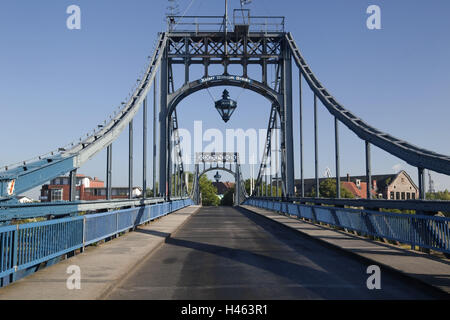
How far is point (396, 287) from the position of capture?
7246mm

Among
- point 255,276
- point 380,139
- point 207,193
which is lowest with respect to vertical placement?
point 207,193

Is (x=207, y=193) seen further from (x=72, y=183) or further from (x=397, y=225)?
(x=397, y=225)

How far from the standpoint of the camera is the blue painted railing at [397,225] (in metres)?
9.56

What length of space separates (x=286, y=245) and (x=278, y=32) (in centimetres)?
2181

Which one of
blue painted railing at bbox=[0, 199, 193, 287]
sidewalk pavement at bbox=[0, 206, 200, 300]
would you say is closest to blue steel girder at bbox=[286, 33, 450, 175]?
sidewalk pavement at bbox=[0, 206, 200, 300]

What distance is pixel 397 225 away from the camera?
11.5 meters

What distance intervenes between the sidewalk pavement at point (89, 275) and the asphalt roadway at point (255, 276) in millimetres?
221

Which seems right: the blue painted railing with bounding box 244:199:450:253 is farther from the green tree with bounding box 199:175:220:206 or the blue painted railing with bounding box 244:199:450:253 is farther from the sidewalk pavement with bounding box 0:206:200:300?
the green tree with bounding box 199:175:220:206

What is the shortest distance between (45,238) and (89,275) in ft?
4.35

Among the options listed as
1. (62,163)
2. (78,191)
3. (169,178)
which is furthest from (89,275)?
(78,191)

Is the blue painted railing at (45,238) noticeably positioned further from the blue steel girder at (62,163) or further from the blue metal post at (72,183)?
the blue metal post at (72,183)

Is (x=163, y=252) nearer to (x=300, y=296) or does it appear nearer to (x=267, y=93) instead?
(x=300, y=296)

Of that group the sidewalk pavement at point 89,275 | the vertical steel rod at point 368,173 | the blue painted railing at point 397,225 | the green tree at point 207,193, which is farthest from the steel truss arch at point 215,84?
the green tree at point 207,193
